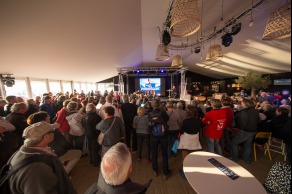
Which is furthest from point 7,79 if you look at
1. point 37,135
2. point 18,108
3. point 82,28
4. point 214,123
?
point 214,123

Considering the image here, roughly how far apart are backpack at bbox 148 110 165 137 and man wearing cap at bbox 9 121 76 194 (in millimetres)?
1630

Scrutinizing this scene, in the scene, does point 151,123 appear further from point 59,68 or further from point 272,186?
point 59,68

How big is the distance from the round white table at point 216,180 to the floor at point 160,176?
3.31 feet

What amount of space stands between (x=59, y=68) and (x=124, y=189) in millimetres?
7680

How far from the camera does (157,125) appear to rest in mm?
2717

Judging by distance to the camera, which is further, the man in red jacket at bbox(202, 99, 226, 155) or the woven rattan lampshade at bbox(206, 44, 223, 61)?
the woven rattan lampshade at bbox(206, 44, 223, 61)

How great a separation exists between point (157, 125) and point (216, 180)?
1348mm

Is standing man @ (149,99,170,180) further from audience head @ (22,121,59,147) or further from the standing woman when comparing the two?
audience head @ (22,121,59,147)

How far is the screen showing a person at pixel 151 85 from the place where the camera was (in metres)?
13.5

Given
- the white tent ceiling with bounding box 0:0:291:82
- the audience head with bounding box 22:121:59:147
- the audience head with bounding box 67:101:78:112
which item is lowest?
the audience head with bounding box 22:121:59:147

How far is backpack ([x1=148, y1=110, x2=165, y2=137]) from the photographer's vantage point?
2.69 meters

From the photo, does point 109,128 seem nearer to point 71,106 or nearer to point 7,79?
point 71,106

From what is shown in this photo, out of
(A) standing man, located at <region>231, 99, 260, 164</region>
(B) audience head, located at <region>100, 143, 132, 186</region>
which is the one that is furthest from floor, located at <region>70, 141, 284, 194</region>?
(B) audience head, located at <region>100, 143, 132, 186</region>

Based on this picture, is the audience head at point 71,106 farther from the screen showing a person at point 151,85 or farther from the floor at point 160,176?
the screen showing a person at point 151,85
